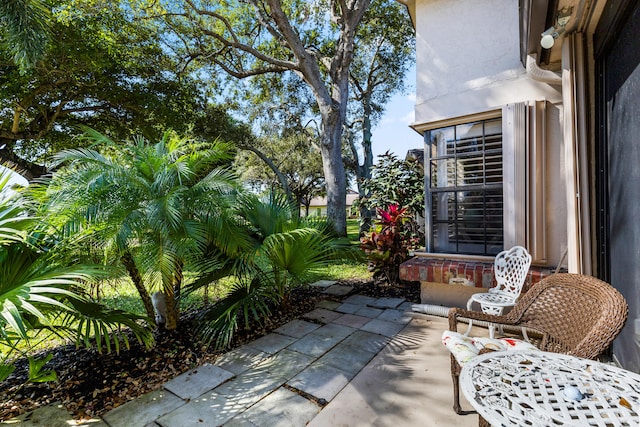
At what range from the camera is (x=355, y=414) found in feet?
6.81

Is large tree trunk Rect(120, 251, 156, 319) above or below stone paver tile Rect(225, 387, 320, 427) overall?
above

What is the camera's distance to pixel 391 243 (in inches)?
205

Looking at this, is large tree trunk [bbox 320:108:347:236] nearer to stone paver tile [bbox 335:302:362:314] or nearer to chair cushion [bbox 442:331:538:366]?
stone paver tile [bbox 335:302:362:314]

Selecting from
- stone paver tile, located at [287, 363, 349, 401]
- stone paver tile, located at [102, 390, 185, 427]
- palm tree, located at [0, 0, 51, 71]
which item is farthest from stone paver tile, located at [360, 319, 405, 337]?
palm tree, located at [0, 0, 51, 71]

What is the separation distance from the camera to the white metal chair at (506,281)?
3049mm

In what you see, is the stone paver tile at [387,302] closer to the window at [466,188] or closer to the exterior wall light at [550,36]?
the window at [466,188]

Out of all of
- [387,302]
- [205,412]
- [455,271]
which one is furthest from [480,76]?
Result: [205,412]

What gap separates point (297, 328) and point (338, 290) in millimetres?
1698

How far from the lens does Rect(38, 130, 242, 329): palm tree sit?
2605 millimetres

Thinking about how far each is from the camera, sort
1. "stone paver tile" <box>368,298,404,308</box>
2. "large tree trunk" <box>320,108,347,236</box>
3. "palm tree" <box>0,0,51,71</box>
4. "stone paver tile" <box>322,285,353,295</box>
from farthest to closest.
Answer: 1. "large tree trunk" <box>320,108,347,236</box>
2. "stone paver tile" <box>322,285,353,295</box>
3. "palm tree" <box>0,0,51,71</box>
4. "stone paver tile" <box>368,298,404,308</box>

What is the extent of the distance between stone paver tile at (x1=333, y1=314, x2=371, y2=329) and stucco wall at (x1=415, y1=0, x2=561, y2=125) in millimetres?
2790

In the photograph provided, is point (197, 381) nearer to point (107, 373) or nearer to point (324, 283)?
point (107, 373)

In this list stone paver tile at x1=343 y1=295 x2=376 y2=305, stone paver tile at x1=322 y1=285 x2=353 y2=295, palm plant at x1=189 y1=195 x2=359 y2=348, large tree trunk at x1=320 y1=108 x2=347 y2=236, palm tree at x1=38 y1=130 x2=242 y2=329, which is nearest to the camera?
palm tree at x1=38 y1=130 x2=242 y2=329

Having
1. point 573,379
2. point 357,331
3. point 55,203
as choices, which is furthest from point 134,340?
point 573,379
